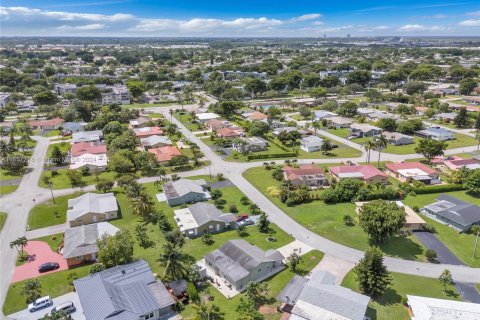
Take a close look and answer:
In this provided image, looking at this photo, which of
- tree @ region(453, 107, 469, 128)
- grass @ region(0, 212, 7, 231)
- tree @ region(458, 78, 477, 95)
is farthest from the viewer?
tree @ region(458, 78, 477, 95)

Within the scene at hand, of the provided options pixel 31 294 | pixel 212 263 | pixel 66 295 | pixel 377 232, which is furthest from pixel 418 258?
pixel 31 294

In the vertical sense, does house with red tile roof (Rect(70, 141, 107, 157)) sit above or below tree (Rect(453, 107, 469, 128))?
below

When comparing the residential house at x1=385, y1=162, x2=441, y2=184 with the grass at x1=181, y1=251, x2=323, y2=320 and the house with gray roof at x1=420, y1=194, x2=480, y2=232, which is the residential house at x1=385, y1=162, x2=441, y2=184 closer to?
the house with gray roof at x1=420, y1=194, x2=480, y2=232

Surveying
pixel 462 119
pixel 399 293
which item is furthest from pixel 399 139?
pixel 399 293

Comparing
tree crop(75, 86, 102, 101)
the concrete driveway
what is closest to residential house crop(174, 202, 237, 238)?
the concrete driveway

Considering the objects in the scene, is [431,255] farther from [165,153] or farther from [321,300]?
[165,153]

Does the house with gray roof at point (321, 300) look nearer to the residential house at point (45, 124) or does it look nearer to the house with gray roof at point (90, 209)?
the house with gray roof at point (90, 209)
